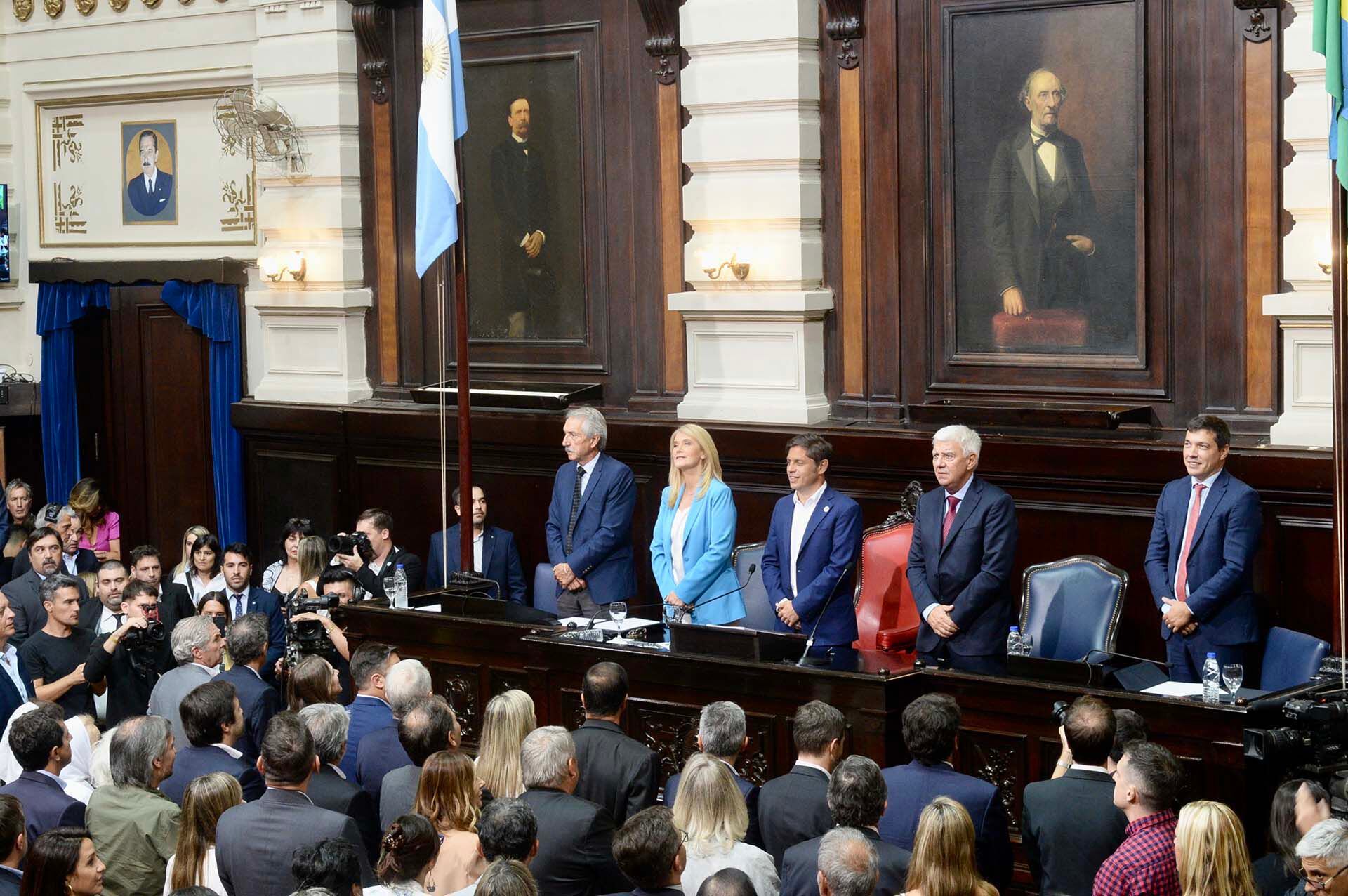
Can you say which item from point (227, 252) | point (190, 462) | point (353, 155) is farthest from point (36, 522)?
point (353, 155)

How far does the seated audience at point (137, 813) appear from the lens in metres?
5.15

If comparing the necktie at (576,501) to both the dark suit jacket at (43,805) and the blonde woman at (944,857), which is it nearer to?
the dark suit jacket at (43,805)

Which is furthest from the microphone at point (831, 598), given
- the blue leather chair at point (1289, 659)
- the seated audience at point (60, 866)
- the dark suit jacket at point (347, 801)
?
the seated audience at point (60, 866)

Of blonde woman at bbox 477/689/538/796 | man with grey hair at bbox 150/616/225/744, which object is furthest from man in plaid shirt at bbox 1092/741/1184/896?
man with grey hair at bbox 150/616/225/744

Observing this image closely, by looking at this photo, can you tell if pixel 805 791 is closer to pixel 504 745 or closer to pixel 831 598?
pixel 504 745

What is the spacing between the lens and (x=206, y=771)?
17.8 ft

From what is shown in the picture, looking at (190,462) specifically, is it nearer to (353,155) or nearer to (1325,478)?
(353,155)

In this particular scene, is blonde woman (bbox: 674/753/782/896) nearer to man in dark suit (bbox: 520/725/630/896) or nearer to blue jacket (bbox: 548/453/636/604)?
man in dark suit (bbox: 520/725/630/896)

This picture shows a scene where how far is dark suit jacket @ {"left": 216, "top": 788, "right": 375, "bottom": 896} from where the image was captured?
15.4 ft

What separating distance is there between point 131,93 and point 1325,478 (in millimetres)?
8111

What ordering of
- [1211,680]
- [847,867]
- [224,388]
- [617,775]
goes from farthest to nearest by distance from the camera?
[224,388] → [1211,680] → [617,775] → [847,867]

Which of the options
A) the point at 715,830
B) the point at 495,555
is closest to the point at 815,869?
the point at 715,830

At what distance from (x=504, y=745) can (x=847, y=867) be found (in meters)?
1.65

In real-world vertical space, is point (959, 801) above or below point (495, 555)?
below
